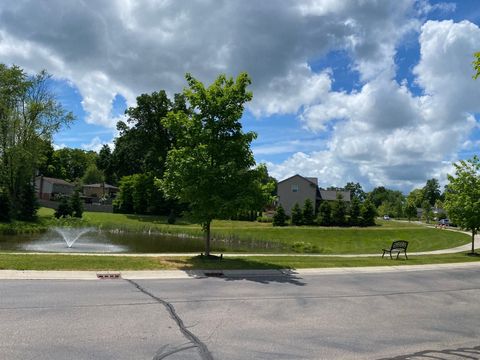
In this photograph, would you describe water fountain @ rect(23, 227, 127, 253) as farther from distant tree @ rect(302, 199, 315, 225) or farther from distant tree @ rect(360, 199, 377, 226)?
distant tree @ rect(360, 199, 377, 226)

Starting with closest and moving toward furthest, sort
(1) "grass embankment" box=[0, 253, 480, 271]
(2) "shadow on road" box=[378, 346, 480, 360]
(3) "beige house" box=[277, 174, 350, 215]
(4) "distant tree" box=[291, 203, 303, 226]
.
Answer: (2) "shadow on road" box=[378, 346, 480, 360] < (1) "grass embankment" box=[0, 253, 480, 271] < (4) "distant tree" box=[291, 203, 303, 226] < (3) "beige house" box=[277, 174, 350, 215]

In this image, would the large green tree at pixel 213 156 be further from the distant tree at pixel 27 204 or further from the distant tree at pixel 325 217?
the distant tree at pixel 325 217

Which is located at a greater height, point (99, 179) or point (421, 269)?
point (99, 179)

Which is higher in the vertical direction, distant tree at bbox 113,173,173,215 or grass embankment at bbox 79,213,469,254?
distant tree at bbox 113,173,173,215

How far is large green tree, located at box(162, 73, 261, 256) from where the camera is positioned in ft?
52.2

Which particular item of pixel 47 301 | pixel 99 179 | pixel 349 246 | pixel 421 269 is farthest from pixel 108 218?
pixel 99 179

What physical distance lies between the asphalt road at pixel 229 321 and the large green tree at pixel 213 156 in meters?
3.72

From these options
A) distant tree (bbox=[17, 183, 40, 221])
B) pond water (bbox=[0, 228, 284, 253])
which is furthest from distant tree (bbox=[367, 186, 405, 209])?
pond water (bbox=[0, 228, 284, 253])

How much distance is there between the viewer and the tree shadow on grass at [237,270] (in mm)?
13773

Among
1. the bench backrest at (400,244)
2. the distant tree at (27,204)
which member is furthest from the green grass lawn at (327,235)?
the bench backrest at (400,244)

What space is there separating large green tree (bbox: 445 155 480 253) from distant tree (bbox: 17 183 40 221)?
38.7m

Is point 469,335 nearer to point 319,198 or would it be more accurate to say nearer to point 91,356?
point 91,356

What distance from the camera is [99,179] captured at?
12656cm

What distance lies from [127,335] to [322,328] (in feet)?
11.2
